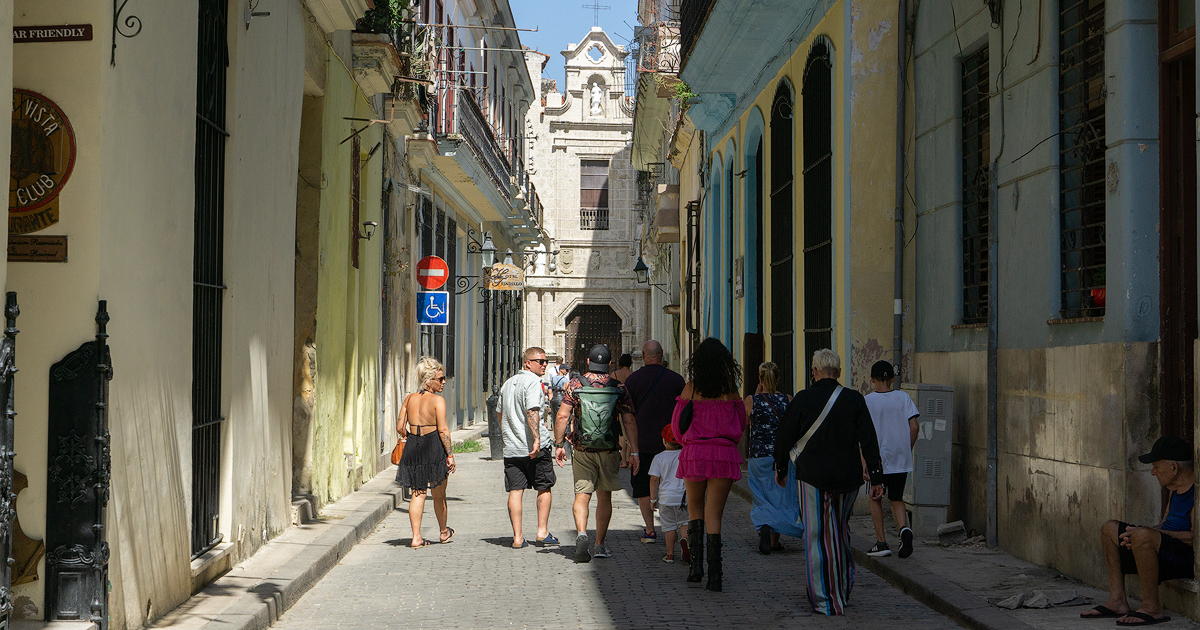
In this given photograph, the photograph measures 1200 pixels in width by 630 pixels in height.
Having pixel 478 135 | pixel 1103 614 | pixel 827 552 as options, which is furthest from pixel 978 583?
pixel 478 135

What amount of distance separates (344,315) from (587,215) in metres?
34.1

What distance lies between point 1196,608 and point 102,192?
5892 mm

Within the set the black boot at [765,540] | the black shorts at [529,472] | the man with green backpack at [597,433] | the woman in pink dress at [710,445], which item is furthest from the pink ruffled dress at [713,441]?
the black shorts at [529,472]

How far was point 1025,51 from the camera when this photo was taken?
8.80 meters

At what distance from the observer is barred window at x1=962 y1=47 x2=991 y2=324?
9.93 metres

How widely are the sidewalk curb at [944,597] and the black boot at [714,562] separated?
125cm

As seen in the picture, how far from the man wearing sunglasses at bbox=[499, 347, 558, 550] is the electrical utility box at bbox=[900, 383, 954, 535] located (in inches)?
118

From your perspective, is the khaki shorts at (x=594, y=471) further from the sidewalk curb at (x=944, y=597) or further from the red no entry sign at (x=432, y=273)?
the red no entry sign at (x=432, y=273)

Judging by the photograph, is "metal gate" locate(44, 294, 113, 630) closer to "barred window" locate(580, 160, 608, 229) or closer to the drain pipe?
the drain pipe

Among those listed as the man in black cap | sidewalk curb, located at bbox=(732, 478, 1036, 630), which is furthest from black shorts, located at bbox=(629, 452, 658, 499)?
the man in black cap

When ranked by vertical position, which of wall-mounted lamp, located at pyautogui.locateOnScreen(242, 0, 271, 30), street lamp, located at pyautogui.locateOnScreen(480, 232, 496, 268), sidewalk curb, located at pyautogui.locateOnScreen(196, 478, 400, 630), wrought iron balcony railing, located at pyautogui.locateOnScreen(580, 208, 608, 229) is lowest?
sidewalk curb, located at pyautogui.locateOnScreen(196, 478, 400, 630)

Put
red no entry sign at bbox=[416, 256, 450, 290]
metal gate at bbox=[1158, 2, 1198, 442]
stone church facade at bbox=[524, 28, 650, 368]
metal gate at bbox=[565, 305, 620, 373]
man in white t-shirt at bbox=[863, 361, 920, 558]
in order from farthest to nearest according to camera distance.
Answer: metal gate at bbox=[565, 305, 620, 373] < stone church facade at bbox=[524, 28, 650, 368] < red no entry sign at bbox=[416, 256, 450, 290] < man in white t-shirt at bbox=[863, 361, 920, 558] < metal gate at bbox=[1158, 2, 1198, 442]

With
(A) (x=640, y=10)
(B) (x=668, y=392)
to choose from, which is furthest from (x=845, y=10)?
(A) (x=640, y=10)

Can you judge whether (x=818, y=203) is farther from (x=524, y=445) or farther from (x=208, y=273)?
(x=208, y=273)
